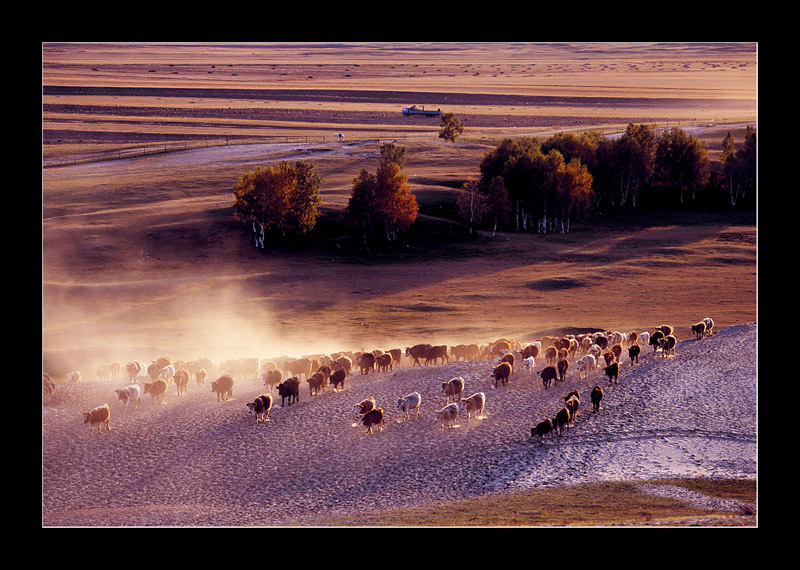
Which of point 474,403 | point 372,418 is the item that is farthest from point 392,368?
point 372,418

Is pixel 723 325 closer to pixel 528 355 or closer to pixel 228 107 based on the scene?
pixel 528 355

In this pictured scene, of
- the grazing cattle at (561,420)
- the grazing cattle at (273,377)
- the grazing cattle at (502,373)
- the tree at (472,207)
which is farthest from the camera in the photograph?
the tree at (472,207)

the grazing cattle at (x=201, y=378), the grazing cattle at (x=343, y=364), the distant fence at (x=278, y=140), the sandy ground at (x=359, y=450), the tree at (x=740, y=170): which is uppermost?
the distant fence at (x=278, y=140)

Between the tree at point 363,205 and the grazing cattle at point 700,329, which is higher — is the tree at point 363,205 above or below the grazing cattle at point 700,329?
above

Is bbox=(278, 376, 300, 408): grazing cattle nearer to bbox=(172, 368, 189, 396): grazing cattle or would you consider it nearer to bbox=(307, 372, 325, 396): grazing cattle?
bbox=(307, 372, 325, 396): grazing cattle

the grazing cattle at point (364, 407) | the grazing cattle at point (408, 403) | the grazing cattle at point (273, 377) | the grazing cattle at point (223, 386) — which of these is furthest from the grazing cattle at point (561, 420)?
the grazing cattle at point (223, 386)

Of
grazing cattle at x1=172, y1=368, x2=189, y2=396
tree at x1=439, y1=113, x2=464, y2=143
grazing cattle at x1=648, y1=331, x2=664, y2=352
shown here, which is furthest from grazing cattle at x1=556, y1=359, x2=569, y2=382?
tree at x1=439, y1=113, x2=464, y2=143

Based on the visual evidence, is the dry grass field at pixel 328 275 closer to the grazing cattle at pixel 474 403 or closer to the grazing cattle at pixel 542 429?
the grazing cattle at pixel 474 403

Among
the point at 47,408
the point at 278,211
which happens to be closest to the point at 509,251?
the point at 278,211
